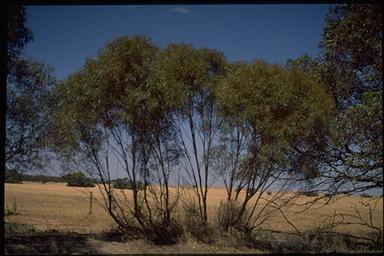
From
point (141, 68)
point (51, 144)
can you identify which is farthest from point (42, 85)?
point (141, 68)

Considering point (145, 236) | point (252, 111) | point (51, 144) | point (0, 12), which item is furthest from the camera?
point (51, 144)

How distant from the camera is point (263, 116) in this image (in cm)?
996

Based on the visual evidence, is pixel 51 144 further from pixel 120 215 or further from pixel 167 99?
pixel 167 99

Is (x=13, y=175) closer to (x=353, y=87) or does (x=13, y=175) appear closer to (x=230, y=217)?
(x=230, y=217)

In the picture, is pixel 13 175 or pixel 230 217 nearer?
pixel 230 217

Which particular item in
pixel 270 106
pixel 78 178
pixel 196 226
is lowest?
pixel 196 226

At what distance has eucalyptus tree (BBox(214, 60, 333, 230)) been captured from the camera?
990cm

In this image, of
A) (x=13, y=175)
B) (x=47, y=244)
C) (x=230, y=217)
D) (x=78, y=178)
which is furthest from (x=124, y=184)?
(x=13, y=175)

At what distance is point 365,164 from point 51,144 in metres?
7.99

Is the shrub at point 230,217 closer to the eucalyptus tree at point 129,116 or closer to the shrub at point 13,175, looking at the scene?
the eucalyptus tree at point 129,116

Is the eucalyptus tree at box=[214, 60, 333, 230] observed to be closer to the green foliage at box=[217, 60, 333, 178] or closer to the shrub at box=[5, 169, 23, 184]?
the green foliage at box=[217, 60, 333, 178]

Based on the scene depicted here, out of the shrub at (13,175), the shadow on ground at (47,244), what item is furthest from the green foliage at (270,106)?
the shrub at (13,175)

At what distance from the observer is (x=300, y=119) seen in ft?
33.1

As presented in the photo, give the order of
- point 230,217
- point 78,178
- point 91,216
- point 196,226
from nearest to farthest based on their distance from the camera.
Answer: point 196,226 → point 230,217 → point 78,178 → point 91,216
